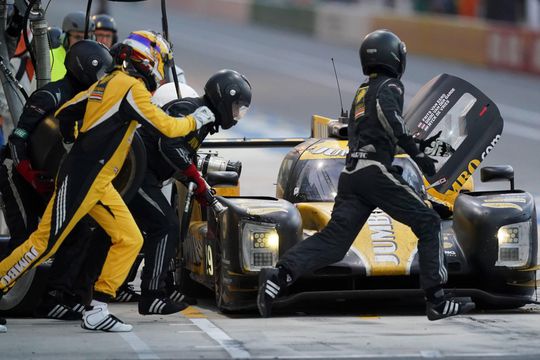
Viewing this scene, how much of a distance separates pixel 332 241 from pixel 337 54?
83.5ft

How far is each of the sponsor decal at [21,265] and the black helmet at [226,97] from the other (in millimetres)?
1711

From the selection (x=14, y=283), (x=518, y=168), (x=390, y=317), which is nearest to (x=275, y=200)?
(x=390, y=317)

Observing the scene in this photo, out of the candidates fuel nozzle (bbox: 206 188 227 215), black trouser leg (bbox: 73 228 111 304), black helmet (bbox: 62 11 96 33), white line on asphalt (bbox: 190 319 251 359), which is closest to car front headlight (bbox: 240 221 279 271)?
fuel nozzle (bbox: 206 188 227 215)

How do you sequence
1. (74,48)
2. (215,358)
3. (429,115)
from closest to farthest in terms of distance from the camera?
(215,358) → (74,48) → (429,115)

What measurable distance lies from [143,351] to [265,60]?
86.9 feet

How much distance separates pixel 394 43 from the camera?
416 inches

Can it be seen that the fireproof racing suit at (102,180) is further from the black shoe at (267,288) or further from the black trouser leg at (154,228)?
the black shoe at (267,288)

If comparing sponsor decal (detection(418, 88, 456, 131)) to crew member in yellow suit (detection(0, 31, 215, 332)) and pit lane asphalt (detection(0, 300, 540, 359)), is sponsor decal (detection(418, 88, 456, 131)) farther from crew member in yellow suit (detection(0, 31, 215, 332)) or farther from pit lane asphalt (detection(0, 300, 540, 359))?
crew member in yellow suit (detection(0, 31, 215, 332))

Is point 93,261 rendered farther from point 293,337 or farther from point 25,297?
point 293,337

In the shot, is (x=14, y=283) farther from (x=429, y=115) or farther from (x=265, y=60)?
(x=265, y=60)

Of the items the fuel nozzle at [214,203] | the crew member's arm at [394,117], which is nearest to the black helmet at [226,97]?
the fuel nozzle at [214,203]

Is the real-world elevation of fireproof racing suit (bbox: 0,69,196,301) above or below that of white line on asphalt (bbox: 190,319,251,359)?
above

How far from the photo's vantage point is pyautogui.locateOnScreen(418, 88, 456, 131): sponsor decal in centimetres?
1185

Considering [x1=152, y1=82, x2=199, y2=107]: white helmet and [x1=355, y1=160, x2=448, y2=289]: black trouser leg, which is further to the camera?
[x1=152, y1=82, x2=199, y2=107]: white helmet
